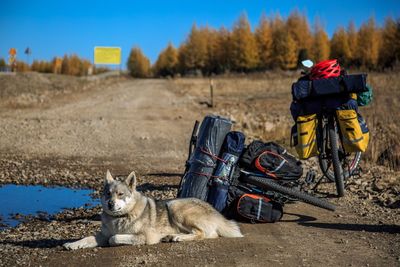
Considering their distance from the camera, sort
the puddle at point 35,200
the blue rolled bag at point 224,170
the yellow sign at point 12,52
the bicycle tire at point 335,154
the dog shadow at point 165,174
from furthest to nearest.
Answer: the yellow sign at point 12,52, the dog shadow at point 165,174, the bicycle tire at point 335,154, the puddle at point 35,200, the blue rolled bag at point 224,170

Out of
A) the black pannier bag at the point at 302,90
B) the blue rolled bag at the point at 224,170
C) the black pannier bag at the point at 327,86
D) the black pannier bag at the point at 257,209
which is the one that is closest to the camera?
the black pannier bag at the point at 257,209

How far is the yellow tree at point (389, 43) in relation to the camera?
69.9 m

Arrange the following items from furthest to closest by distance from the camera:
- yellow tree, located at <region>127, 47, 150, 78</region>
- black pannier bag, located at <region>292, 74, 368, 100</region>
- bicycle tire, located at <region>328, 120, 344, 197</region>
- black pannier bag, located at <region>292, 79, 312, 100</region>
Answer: yellow tree, located at <region>127, 47, 150, 78</region> → bicycle tire, located at <region>328, 120, 344, 197</region> → black pannier bag, located at <region>292, 79, 312, 100</region> → black pannier bag, located at <region>292, 74, 368, 100</region>

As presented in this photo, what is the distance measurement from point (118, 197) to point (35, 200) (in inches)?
128

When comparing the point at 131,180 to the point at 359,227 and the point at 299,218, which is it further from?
the point at 359,227

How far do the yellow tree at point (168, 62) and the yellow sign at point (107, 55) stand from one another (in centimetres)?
A: 3720

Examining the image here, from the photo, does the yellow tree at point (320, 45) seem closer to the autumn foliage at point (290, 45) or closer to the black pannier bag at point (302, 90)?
the autumn foliage at point (290, 45)

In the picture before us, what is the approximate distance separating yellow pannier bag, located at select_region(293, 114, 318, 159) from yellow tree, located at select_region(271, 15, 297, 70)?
79462 mm

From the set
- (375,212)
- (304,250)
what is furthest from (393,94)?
(304,250)

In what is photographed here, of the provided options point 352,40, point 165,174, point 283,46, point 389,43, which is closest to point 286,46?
point 283,46

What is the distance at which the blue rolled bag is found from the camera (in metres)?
7.19

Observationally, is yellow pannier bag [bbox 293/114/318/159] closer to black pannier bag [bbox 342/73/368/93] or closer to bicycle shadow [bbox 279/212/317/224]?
black pannier bag [bbox 342/73/368/93]

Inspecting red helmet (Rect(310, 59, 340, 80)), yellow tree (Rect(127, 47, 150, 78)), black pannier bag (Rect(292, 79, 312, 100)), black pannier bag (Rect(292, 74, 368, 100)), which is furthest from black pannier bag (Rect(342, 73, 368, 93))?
yellow tree (Rect(127, 47, 150, 78))

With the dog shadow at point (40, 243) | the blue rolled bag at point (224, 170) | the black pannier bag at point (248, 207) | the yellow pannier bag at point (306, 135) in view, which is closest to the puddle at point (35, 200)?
the dog shadow at point (40, 243)
